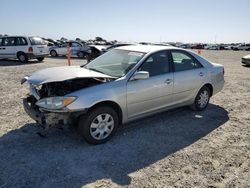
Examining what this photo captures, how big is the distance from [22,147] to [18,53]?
43.4 ft

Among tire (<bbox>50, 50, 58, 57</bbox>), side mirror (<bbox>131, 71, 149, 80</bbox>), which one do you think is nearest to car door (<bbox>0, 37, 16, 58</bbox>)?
tire (<bbox>50, 50, 58, 57</bbox>)

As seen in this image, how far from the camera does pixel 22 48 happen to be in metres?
15.8

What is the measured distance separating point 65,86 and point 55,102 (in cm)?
67

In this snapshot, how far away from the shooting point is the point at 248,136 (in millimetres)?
4914

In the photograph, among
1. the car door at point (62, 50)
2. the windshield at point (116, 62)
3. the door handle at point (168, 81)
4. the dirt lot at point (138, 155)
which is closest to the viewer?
the dirt lot at point (138, 155)

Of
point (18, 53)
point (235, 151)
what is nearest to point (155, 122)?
point (235, 151)

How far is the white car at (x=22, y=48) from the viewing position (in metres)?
15.8

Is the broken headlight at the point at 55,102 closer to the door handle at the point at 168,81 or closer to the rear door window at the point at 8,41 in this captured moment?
the door handle at the point at 168,81

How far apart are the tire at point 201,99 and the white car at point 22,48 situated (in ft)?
41.1

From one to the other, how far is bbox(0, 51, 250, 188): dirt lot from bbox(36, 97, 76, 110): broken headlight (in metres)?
0.72

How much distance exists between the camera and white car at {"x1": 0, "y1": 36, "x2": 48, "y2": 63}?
1577cm

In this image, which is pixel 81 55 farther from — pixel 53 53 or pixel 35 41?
pixel 35 41

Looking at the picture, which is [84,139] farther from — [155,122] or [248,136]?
[248,136]

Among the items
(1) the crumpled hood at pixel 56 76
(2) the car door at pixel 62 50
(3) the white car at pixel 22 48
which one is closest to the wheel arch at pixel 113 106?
(1) the crumpled hood at pixel 56 76
